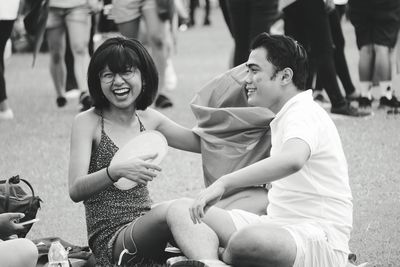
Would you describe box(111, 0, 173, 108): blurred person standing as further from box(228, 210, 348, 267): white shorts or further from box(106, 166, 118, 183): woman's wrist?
box(228, 210, 348, 267): white shorts

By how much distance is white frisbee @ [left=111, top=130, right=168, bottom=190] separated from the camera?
415cm

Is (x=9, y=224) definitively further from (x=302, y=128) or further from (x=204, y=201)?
(x=302, y=128)

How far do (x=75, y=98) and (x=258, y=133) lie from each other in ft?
20.2

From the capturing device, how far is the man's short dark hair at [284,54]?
13.2 feet

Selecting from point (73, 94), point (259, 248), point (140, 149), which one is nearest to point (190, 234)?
point (259, 248)

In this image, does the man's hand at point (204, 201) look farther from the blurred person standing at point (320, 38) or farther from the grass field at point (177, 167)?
the blurred person standing at point (320, 38)

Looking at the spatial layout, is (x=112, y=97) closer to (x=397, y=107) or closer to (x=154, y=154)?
(x=154, y=154)

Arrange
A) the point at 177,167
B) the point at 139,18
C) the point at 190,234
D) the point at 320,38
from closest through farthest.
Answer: the point at 190,234 → the point at 177,167 → the point at 320,38 → the point at 139,18

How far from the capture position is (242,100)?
4609 millimetres

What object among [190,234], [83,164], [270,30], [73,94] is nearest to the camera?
[190,234]

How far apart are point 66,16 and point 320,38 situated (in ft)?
8.71

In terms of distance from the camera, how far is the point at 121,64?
4.29 m

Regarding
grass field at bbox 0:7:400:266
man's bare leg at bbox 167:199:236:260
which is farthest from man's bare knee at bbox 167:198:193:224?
grass field at bbox 0:7:400:266

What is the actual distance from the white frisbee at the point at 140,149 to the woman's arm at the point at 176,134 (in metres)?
0.27
